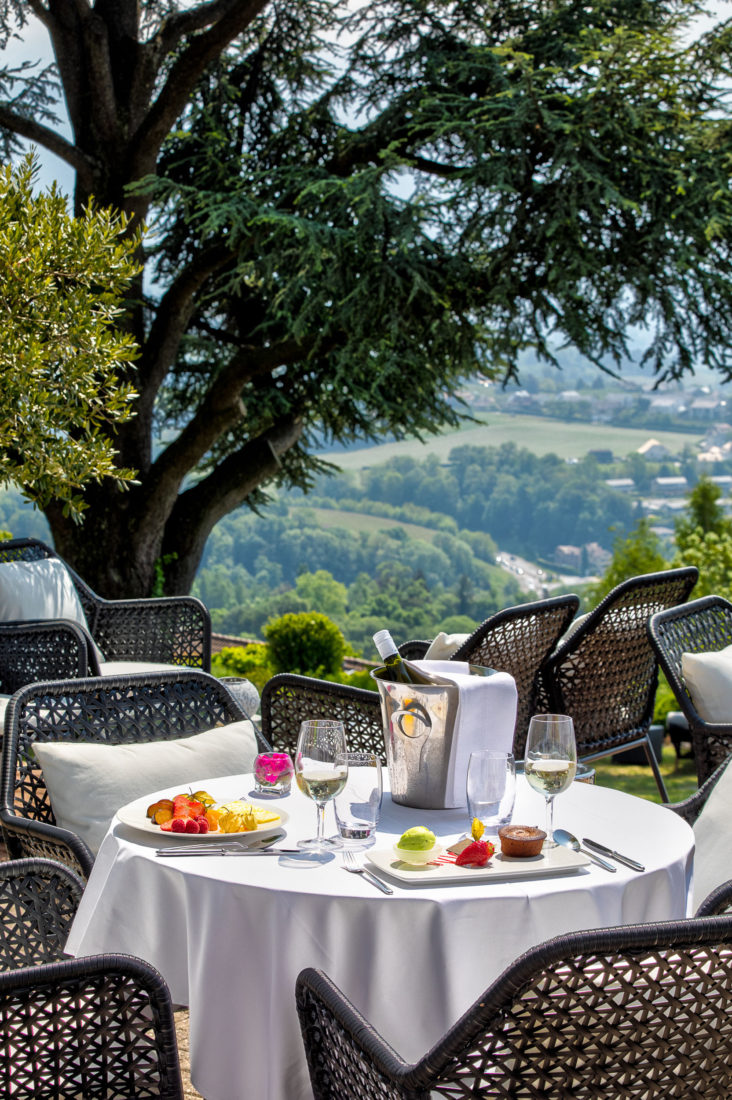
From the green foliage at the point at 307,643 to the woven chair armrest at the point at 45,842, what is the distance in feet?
18.5

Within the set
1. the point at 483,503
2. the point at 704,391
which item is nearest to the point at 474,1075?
the point at 483,503

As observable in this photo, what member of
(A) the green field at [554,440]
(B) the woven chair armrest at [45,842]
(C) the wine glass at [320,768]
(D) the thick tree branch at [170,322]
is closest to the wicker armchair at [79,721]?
(B) the woven chair armrest at [45,842]

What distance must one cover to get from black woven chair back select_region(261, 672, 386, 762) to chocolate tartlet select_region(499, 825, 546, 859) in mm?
1054

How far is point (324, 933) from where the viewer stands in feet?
5.63

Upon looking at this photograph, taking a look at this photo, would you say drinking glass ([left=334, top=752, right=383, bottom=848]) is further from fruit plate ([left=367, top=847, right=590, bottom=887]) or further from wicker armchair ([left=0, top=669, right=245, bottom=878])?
wicker armchair ([left=0, top=669, right=245, bottom=878])

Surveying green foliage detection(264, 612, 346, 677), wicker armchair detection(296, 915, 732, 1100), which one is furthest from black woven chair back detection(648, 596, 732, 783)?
green foliage detection(264, 612, 346, 677)

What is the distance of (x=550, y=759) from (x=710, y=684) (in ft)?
4.92

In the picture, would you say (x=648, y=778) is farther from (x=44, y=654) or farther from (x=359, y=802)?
(x=359, y=802)

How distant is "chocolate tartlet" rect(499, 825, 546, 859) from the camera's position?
1859 mm

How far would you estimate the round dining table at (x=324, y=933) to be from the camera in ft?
5.57

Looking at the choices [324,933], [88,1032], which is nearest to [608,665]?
[324,933]

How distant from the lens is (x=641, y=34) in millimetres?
7668

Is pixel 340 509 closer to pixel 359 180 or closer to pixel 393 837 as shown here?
pixel 359 180

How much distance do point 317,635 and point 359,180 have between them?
10.8 ft
